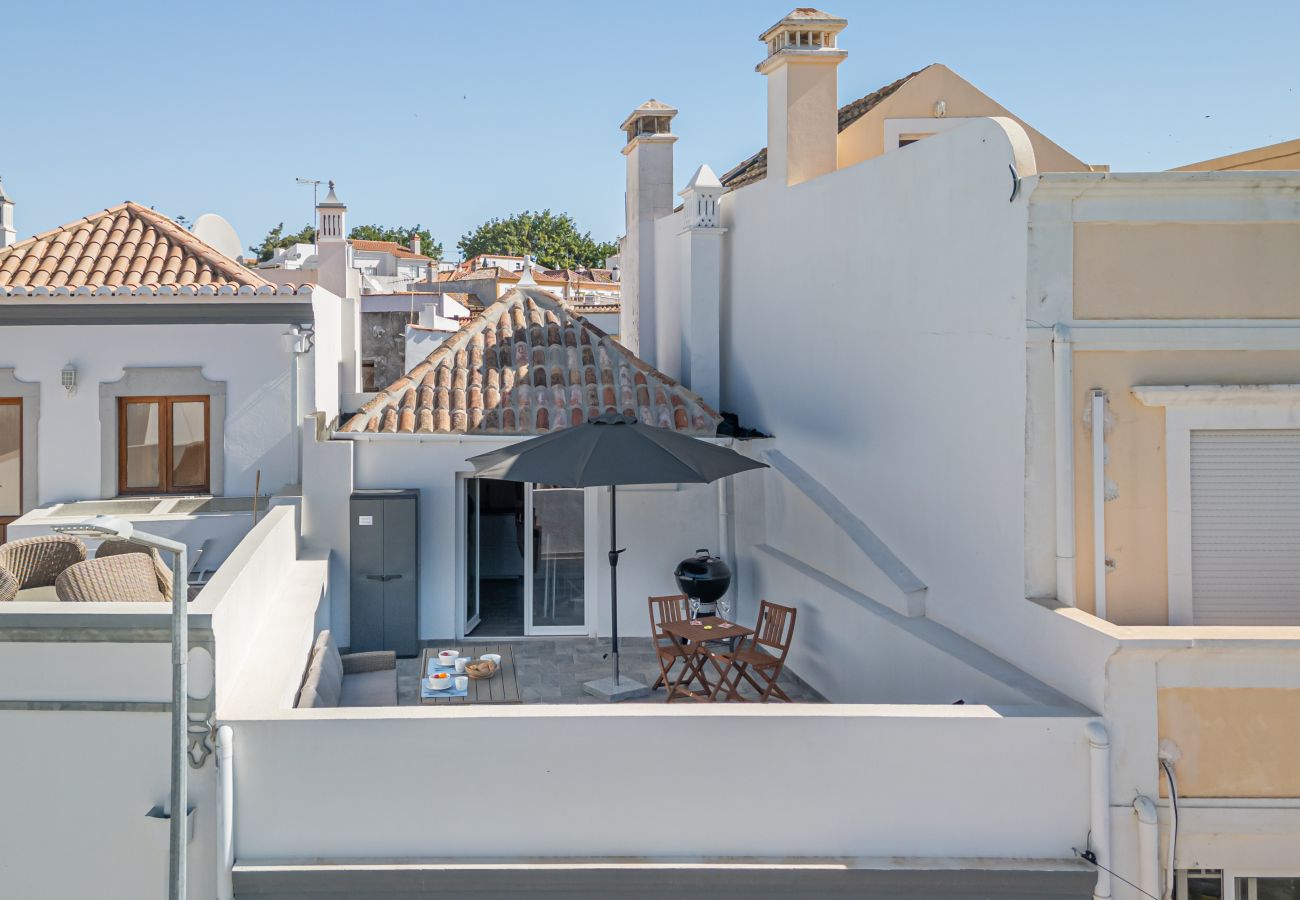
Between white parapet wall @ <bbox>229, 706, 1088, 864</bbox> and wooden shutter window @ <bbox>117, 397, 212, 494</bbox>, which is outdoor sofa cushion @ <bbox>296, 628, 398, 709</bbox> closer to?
white parapet wall @ <bbox>229, 706, 1088, 864</bbox>

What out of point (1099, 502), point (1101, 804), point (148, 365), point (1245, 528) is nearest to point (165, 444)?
point (148, 365)

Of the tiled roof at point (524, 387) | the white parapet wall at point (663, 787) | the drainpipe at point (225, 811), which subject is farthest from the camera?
the tiled roof at point (524, 387)

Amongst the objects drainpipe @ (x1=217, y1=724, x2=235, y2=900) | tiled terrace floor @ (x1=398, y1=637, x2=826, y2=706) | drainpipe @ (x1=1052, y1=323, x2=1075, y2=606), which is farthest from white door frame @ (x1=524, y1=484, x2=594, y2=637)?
drainpipe @ (x1=1052, y1=323, x2=1075, y2=606)

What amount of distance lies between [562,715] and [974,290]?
469 centimetres

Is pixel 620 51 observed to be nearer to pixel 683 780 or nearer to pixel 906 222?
pixel 906 222

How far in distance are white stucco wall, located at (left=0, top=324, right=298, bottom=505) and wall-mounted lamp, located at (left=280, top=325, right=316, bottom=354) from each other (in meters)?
0.13

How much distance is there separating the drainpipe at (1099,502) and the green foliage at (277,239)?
86546mm

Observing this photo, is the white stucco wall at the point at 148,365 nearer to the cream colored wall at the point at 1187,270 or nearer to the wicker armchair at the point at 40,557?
the wicker armchair at the point at 40,557

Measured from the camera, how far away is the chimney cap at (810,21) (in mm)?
13781

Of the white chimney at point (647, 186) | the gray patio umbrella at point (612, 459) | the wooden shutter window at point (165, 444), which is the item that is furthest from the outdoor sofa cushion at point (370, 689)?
the white chimney at point (647, 186)

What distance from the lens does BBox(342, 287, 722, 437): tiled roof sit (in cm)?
1327

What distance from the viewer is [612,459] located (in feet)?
33.1

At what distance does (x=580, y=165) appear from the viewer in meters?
28.2

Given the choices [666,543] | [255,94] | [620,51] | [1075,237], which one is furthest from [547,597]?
[255,94]
